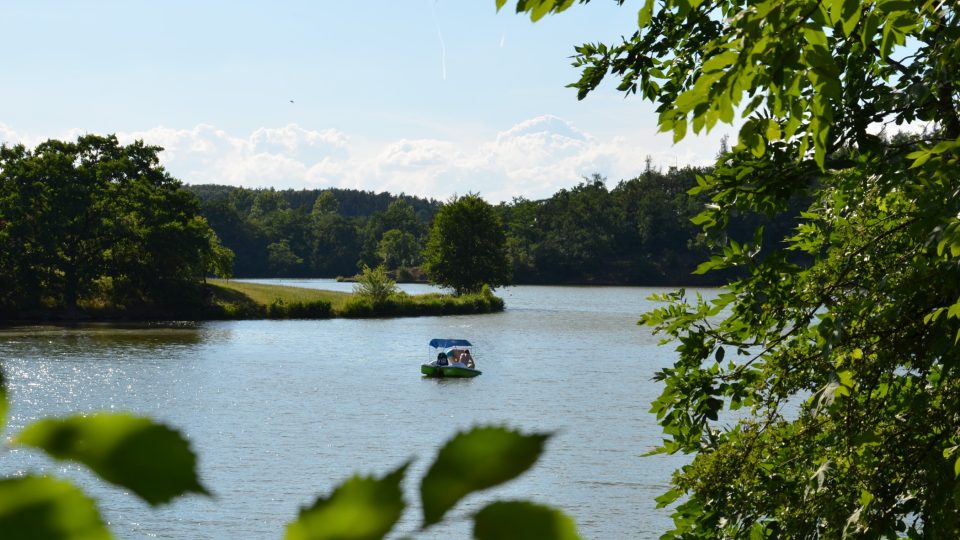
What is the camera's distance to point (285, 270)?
499 feet

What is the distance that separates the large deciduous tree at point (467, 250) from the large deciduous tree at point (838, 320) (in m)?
78.9

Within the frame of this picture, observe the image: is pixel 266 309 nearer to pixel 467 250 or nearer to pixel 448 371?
pixel 467 250

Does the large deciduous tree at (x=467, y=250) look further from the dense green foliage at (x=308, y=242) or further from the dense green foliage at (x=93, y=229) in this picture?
the dense green foliage at (x=308, y=242)

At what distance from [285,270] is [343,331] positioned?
93.2 m

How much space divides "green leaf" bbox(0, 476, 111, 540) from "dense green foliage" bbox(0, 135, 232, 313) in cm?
6289

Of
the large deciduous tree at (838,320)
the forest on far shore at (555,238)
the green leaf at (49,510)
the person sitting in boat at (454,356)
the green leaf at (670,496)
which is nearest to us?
the green leaf at (49,510)

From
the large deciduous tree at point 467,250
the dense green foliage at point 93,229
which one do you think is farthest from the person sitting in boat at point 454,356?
the large deciduous tree at point 467,250

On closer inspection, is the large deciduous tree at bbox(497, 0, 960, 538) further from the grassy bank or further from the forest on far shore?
the forest on far shore

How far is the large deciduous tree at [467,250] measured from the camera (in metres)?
86.6

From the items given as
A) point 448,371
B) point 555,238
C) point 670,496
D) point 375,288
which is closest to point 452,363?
point 448,371

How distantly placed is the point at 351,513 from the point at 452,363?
4533 centimetres

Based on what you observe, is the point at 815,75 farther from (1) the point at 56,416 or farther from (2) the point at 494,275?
(2) the point at 494,275

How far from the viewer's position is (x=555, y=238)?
454 ft

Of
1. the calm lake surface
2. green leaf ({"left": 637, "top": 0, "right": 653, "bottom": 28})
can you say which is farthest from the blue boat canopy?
green leaf ({"left": 637, "top": 0, "right": 653, "bottom": 28})
